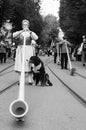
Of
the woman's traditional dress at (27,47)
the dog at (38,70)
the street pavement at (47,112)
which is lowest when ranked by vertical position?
the street pavement at (47,112)

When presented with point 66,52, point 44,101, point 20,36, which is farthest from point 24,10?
point 44,101

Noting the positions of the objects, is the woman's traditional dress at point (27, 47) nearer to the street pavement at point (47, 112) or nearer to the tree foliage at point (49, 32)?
the street pavement at point (47, 112)

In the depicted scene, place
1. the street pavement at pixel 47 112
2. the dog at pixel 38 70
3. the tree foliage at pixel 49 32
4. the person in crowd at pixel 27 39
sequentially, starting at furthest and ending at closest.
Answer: the tree foliage at pixel 49 32 → the person in crowd at pixel 27 39 → the dog at pixel 38 70 → the street pavement at pixel 47 112

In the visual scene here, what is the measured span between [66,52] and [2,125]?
15111mm

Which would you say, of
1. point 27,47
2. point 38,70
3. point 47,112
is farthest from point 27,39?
point 47,112

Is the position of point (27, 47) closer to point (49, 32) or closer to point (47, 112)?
point (47, 112)

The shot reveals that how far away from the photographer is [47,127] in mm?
5801

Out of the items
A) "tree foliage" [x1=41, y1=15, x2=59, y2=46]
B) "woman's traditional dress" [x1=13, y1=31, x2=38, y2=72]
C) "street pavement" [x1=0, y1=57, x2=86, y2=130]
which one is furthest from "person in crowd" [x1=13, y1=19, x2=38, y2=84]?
"tree foliage" [x1=41, y1=15, x2=59, y2=46]

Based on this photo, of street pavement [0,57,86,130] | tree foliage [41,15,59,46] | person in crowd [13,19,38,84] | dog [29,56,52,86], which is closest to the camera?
street pavement [0,57,86,130]

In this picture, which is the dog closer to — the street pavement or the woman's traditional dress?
the woman's traditional dress

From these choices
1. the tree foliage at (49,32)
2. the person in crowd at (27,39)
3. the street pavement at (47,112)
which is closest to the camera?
the street pavement at (47,112)

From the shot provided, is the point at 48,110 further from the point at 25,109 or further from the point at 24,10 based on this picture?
the point at 24,10

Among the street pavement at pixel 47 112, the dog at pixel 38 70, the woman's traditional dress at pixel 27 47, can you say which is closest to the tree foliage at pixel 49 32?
the woman's traditional dress at pixel 27 47

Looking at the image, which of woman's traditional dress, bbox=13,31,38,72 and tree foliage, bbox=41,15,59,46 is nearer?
woman's traditional dress, bbox=13,31,38,72
